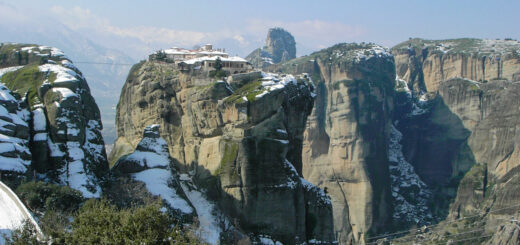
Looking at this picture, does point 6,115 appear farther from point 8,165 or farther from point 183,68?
point 183,68

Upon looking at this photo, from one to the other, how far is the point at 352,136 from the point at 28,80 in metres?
74.7

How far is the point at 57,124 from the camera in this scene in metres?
55.8

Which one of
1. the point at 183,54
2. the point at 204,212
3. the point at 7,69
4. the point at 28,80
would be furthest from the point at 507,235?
the point at 7,69

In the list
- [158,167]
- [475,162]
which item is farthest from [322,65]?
[158,167]

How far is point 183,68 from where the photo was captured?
70438mm

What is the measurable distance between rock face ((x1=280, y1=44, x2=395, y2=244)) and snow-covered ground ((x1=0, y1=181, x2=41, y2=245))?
257 ft

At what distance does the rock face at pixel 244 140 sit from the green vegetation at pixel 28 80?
14.6 metres

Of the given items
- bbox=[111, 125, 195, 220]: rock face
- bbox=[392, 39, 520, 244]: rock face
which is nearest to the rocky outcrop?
bbox=[392, 39, 520, 244]: rock face

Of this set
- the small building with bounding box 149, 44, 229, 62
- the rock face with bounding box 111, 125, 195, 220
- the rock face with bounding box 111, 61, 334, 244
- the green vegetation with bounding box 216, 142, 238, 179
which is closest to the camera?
the rock face with bounding box 111, 125, 195, 220

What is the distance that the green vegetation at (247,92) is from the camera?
2447 inches

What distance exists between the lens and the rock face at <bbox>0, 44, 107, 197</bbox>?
54.4 meters

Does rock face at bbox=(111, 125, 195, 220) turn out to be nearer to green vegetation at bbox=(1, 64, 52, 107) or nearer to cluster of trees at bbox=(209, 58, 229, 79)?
cluster of trees at bbox=(209, 58, 229, 79)

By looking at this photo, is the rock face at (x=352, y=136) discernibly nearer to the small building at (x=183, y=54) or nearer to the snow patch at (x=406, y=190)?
the snow patch at (x=406, y=190)

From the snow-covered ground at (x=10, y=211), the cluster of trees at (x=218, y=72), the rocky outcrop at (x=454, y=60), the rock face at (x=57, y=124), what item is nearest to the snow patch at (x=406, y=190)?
the rocky outcrop at (x=454, y=60)
